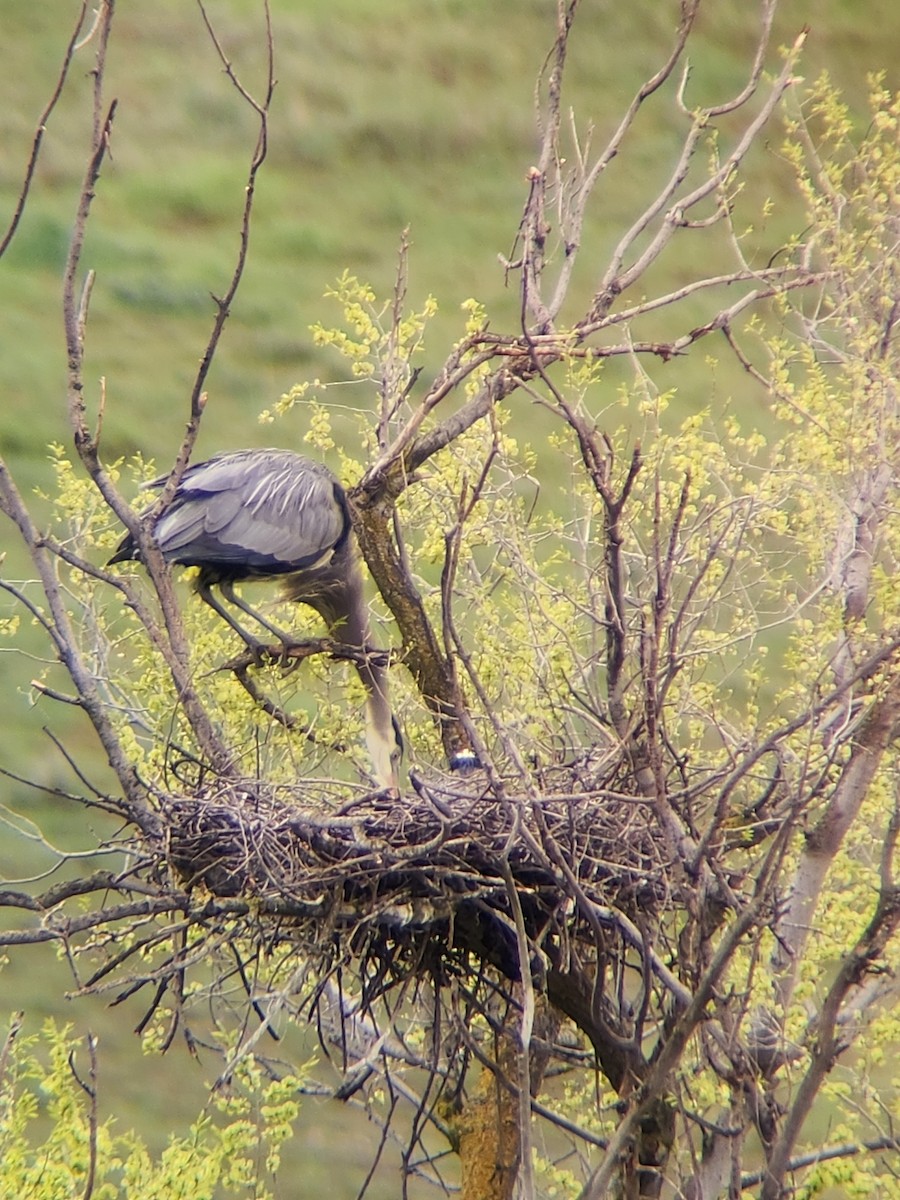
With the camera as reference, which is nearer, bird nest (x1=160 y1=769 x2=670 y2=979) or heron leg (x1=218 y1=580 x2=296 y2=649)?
bird nest (x1=160 y1=769 x2=670 y2=979)

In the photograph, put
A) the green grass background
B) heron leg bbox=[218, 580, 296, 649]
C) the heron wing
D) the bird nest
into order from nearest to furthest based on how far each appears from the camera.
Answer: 1. the bird nest
2. heron leg bbox=[218, 580, 296, 649]
3. the heron wing
4. the green grass background

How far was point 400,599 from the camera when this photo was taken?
4.75 metres

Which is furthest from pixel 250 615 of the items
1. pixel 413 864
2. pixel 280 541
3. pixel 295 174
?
pixel 295 174

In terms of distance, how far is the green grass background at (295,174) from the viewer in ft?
55.1

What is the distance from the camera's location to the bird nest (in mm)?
3715

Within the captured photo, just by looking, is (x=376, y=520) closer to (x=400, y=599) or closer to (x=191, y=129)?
(x=400, y=599)

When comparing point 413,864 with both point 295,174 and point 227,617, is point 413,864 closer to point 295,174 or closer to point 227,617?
point 227,617

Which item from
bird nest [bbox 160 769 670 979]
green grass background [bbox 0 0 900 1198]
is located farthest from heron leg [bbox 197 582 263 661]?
green grass background [bbox 0 0 900 1198]

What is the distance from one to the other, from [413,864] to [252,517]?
77.4 inches

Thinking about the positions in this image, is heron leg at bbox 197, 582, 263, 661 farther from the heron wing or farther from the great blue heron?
the heron wing

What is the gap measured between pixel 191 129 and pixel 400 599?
16288mm

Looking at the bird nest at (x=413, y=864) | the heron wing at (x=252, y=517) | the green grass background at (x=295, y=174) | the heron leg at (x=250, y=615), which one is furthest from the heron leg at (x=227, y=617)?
the green grass background at (x=295, y=174)

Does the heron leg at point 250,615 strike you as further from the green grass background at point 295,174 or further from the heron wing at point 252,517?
the green grass background at point 295,174

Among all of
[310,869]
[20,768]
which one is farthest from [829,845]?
[20,768]
